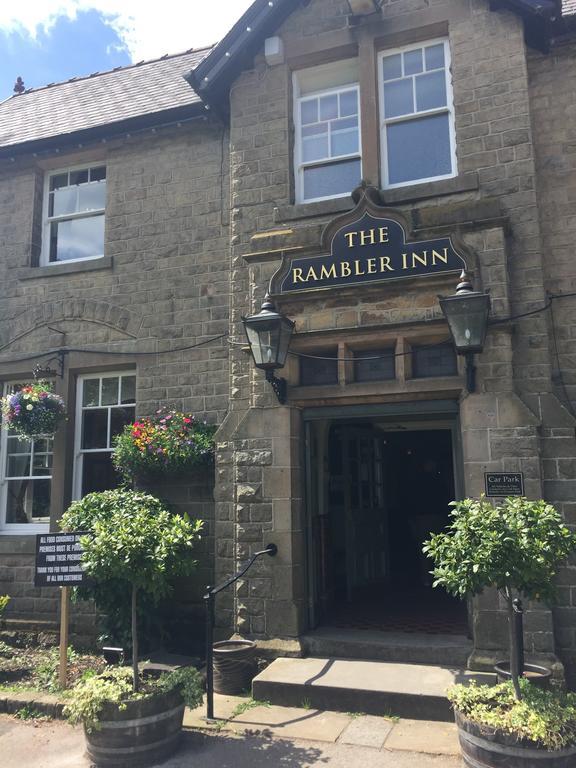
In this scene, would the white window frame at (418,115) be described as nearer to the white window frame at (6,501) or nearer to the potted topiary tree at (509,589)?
the potted topiary tree at (509,589)

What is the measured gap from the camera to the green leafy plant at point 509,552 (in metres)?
4.54

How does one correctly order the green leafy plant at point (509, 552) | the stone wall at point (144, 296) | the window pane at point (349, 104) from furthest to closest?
the stone wall at point (144, 296) < the window pane at point (349, 104) < the green leafy plant at point (509, 552)

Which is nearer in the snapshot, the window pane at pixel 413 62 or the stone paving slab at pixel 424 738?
the stone paving slab at pixel 424 738

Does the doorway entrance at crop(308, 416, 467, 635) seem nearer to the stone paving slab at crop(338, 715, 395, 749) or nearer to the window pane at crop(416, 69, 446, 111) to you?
the stone paving slab at crop(338, 715, 395, 749)

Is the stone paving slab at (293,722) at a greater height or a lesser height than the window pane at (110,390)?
lesser

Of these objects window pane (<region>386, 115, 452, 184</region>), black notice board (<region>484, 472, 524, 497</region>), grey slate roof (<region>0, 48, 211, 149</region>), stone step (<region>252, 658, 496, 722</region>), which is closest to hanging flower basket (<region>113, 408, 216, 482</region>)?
stone step (<region>252, 658, 496, 722</region>)

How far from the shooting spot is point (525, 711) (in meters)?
4.32

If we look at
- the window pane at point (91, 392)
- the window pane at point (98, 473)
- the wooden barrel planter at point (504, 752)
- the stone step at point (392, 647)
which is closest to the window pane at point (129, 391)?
the window pane at point (91, 392)

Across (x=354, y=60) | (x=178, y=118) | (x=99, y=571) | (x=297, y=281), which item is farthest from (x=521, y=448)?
(x=178, y=118)

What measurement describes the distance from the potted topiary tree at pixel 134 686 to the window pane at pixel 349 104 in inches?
209

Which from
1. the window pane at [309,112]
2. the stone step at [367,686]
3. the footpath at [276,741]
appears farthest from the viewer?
the window pane at [309,112]

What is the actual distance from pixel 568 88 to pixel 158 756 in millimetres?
7745

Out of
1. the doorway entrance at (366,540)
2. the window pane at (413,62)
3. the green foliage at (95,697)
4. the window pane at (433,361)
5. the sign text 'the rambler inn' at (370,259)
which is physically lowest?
the green foliage at (95,697)

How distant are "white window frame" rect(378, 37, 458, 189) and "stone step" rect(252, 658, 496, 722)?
16.8ft
